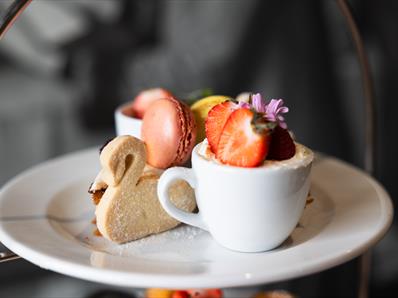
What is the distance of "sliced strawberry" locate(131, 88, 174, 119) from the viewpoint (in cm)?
76

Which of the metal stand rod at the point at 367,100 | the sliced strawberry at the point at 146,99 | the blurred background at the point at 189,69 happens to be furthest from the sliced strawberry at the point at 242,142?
the blurred background at the point at 189,69

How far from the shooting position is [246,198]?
0.56 meters

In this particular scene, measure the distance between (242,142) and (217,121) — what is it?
0.18 ft

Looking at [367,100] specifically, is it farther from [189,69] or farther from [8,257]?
[189,69]

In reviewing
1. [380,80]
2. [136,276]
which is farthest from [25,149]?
[136,276]

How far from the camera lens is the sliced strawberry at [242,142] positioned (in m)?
0.54

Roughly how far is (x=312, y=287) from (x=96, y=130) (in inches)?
30.3

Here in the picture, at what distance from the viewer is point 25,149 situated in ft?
5.18

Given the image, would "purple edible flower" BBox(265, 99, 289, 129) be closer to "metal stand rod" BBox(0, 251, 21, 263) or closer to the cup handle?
the cup handle

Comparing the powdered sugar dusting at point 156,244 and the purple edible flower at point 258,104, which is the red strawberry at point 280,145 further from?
the powdered sugar dusting at point 156,244

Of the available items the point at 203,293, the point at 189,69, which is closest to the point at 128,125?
the point at 203,293

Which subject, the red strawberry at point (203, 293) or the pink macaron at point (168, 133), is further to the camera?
the red strawberry at point (203, 293)

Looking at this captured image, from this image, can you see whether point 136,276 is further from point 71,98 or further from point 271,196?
point 71,98

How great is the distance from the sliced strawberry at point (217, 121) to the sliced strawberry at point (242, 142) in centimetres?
2
